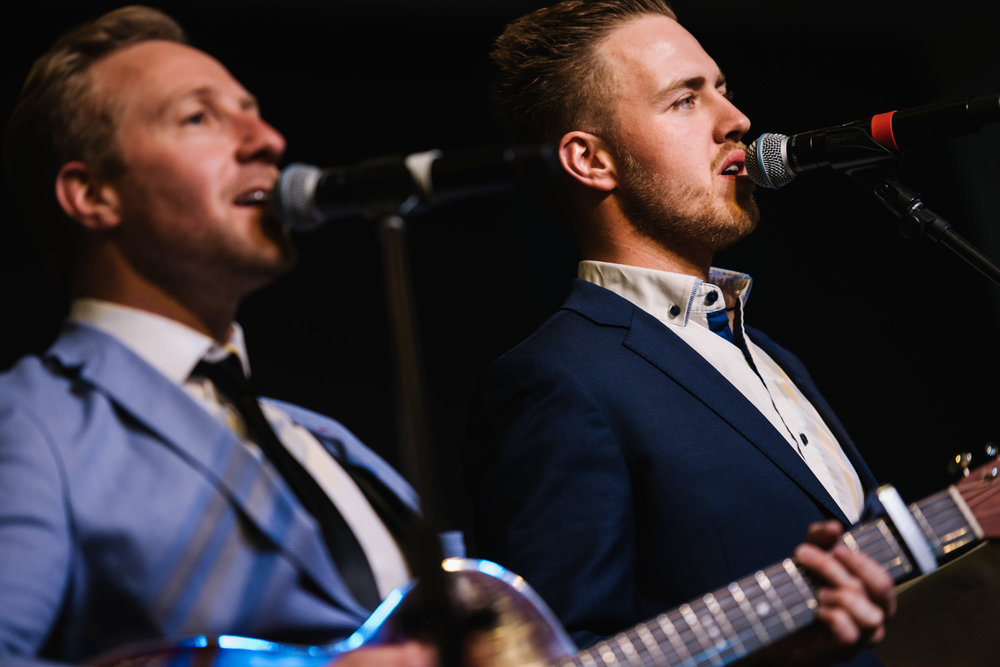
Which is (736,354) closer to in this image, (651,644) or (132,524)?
(651,644)

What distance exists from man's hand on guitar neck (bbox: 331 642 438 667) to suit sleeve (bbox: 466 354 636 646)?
505 mm

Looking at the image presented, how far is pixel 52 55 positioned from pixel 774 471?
1.40 m

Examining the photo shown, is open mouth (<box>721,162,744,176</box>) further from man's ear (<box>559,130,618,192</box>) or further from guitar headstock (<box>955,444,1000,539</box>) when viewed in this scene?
guitar headstock (<box>955,444,1000,539</box>)

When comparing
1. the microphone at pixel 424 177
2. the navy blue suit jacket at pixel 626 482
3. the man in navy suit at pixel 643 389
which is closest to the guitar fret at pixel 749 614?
the man in navy suit at pixel 643 389

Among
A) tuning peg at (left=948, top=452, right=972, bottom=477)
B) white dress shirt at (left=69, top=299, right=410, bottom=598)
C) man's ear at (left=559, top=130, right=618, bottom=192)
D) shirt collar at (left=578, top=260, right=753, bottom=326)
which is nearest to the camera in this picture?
white dress shirt at (left=69, top=299, right=410, bottom=598)

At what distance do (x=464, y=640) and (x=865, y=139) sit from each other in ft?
4.11

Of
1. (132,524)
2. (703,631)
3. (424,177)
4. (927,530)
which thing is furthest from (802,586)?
(132,524)

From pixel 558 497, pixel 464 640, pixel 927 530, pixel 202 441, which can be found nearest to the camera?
pixel 464 640

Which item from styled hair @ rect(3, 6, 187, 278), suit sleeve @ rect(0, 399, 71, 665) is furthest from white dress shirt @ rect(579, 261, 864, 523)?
suit sleeve @ rect(0, 399, 71, 665)

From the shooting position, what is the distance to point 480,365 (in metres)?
2.27

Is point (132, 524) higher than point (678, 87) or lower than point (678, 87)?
lower

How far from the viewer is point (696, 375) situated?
5.96 ft

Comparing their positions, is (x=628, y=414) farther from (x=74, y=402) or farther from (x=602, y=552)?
(x=74, y=402)

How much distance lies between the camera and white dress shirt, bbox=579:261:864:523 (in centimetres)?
186
